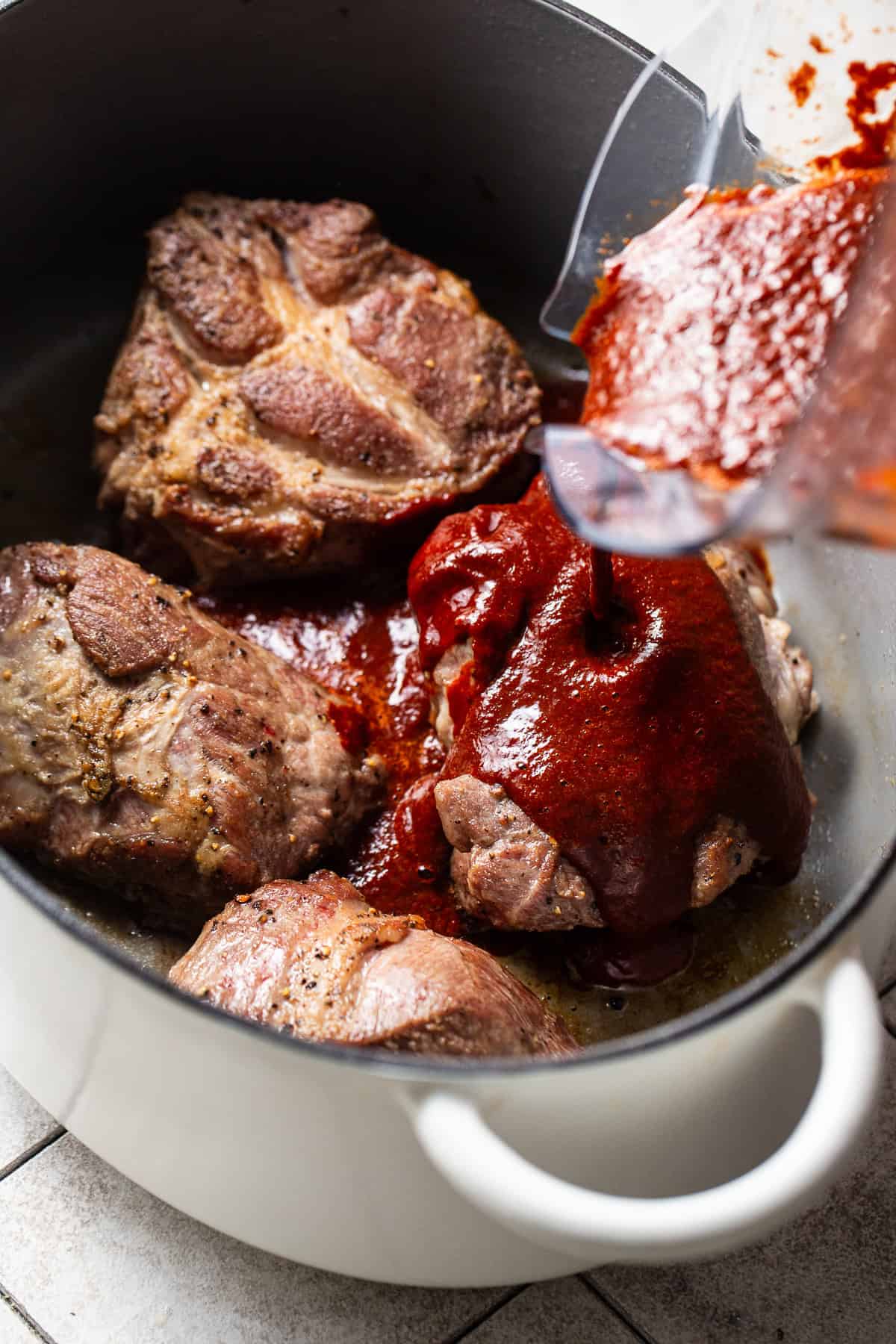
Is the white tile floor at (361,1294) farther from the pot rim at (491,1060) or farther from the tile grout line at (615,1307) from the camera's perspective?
the pot rim at (491,1060)

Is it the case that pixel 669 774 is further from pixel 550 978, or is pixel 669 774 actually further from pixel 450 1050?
pixel 450 1050

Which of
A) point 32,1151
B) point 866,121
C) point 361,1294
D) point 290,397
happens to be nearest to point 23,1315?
point 32,1151

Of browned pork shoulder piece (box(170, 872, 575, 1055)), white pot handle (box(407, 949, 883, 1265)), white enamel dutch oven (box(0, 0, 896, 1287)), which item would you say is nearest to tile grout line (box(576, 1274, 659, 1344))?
white enamel dutch oven (box(0, 0, 896, 1287))

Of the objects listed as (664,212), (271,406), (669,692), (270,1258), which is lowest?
(270,1258)

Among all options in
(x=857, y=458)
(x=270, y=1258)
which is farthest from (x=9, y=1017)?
(x=857, y=458)

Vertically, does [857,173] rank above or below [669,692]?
above

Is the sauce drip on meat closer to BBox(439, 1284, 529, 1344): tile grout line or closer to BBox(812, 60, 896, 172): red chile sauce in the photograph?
BBox(439, 1284, 529, 1344): tile grout line
